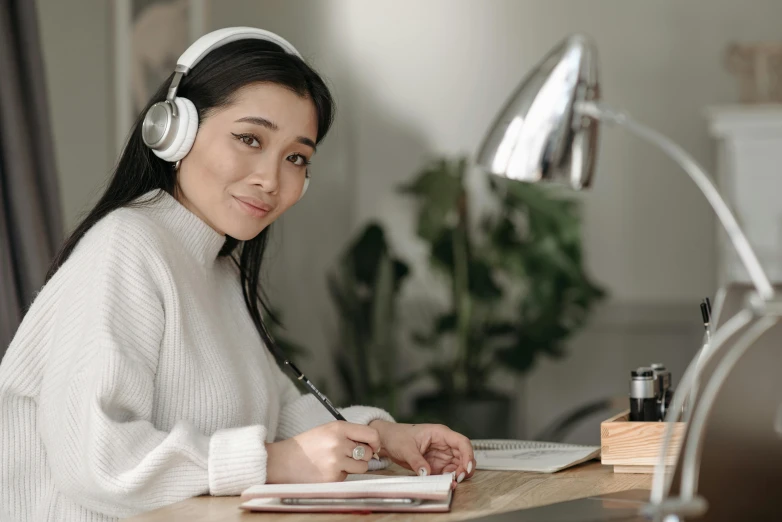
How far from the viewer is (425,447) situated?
151 cm

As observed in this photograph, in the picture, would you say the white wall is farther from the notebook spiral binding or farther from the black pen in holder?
the black pen in holder

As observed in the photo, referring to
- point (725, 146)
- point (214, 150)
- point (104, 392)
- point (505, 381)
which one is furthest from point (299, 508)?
point (505, 381)

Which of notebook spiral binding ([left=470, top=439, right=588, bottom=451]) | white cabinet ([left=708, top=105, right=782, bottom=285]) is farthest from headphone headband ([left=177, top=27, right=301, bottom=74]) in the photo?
white cabinet ([left=708, top=105, right=782, bottom=285])

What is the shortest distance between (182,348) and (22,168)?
834 mm

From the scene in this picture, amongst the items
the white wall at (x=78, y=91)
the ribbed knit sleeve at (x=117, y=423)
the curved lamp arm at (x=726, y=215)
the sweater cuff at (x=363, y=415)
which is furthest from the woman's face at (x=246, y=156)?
the white wall at (x=78, y=91)

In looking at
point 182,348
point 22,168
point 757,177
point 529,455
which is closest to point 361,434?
point 182,348

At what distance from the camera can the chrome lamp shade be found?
958 mm

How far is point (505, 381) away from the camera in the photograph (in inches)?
182

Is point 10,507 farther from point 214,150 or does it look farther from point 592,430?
point 592,430

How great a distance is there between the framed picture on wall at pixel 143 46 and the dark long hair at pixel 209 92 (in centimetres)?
142

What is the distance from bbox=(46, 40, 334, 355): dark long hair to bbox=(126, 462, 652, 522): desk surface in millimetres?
487

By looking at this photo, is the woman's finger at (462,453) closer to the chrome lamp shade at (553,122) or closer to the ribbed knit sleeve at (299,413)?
the ribbed knit sleeve at (299,413)

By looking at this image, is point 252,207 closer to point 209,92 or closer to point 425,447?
point 209,92

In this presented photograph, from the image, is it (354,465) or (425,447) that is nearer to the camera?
(354,465)
